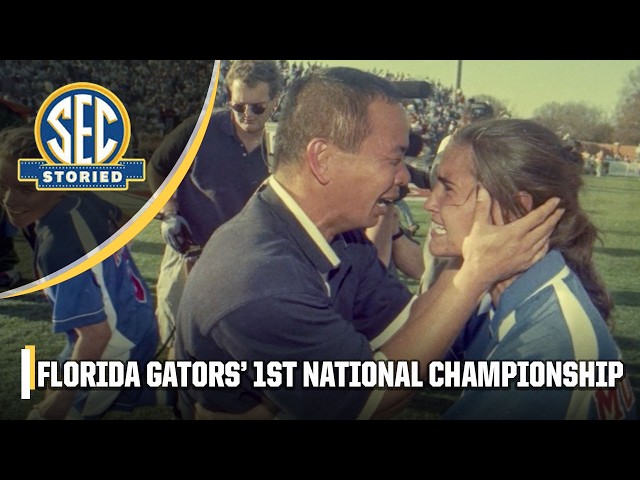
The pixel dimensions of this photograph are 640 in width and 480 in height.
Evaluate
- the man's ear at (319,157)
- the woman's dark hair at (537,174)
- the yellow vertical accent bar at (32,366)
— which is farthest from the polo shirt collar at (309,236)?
the yellow vertical accent bar at (32,366)

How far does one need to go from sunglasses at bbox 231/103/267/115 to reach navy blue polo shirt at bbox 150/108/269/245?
1.3 inches

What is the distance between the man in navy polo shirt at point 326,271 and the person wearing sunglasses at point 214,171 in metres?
0.19

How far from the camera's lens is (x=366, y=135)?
225cm

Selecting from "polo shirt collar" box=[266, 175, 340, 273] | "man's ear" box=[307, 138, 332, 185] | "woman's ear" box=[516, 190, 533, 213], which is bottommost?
"polo shirt collar" box=[266, 175, 340, 273]

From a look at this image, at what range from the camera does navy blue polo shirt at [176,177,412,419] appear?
6.29 feet

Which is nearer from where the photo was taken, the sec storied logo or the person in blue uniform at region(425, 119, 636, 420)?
the person in blue uniform at region(425, 119, 636, 420)

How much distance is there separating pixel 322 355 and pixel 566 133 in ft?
3.73

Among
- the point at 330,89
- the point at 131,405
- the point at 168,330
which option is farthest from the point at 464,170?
the point at 131,405

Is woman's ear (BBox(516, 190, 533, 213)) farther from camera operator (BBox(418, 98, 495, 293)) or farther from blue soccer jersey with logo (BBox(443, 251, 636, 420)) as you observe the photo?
camera operator (BBox(418, 98, 495, 293))

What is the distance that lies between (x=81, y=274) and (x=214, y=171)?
61 centimetres

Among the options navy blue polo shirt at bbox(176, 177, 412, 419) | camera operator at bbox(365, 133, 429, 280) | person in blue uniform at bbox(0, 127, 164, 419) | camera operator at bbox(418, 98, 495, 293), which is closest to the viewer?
navy blue polo shirt at bbox(176, 177, 412, 419)

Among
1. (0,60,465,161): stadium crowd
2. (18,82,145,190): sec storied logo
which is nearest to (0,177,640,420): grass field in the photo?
(18,82,145,190): sec storied logo

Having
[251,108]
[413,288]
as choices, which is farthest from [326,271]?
[251,108]

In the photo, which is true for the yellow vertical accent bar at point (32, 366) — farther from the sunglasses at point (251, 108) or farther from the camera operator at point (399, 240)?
the camera operator at point (399, 240)
